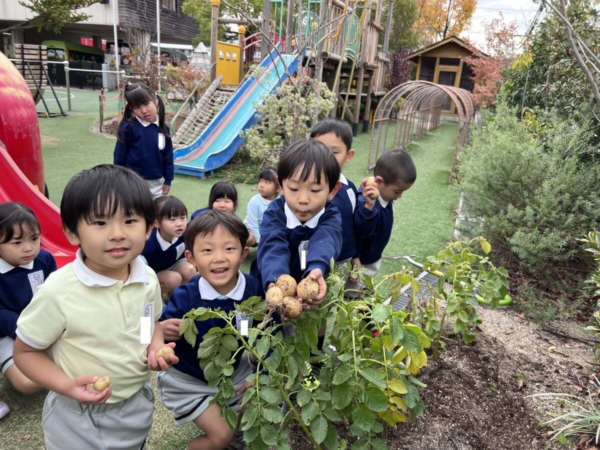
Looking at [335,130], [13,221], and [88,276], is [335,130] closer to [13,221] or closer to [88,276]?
[88,276]

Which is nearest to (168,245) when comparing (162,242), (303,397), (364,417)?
(162,242)

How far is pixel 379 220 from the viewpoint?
8.98 feet

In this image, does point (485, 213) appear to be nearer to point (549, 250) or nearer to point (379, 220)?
point (549, 250)

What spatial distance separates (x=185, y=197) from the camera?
21.1ft

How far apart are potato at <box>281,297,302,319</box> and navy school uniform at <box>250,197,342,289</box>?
1.03ft

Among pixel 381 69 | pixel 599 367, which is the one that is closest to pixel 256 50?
pixel 381 69

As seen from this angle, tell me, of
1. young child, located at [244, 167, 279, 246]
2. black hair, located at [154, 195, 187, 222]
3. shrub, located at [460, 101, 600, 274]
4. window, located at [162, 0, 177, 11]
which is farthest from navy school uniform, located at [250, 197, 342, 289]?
window, located at [162, 0, 177, 11]

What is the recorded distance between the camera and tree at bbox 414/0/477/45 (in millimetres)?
31359

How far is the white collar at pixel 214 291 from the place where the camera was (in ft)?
5.96

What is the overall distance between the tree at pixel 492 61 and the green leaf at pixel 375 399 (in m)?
15.4

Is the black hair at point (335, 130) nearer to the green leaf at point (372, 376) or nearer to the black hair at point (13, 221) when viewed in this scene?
the green leaf at point (372, 376)

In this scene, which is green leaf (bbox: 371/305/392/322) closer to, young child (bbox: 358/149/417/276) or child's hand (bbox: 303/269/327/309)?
child's hand (bbox: 303/269/327/309)

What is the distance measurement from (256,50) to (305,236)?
1367 centimetres

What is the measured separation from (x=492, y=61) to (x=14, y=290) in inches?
774
